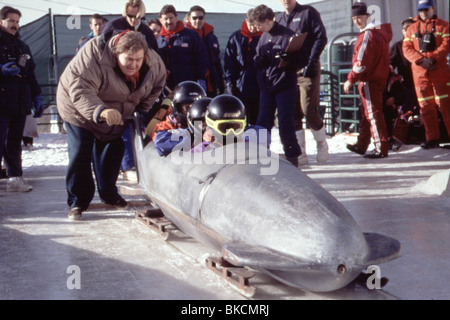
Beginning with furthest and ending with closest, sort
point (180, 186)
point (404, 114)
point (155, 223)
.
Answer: point (404, 114), point (155, 223), point (180, 186)

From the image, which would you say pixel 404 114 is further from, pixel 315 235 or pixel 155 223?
pixel 315 235

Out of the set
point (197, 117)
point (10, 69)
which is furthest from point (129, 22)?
point (197, 117)

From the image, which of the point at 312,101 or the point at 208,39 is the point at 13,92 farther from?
the point at 312,101

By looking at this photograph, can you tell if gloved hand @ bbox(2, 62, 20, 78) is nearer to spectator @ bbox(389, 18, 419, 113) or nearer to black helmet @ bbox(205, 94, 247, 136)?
black helmet @ bbox(205, 94, 247, 136)

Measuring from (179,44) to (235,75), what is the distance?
0.87 metres

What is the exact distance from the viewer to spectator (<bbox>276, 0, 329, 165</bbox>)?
691 cm

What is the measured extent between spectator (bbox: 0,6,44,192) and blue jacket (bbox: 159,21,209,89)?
5.07ft

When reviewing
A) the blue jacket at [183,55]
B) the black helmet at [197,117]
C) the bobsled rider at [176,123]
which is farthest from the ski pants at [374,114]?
the black helmet at [197,117]

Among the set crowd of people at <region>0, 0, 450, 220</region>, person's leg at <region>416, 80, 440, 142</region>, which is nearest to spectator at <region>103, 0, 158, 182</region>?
crowd of people at <region>0, 0, 450, 220</region>

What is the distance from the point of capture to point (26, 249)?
12.6 ft

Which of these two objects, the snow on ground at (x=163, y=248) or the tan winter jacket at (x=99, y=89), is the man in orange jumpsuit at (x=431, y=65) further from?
the tan winter jacket at (x=99, y=89)

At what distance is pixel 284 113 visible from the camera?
648cm

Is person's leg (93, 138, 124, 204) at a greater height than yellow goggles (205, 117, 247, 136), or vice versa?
yellow goggles (205, 117, 247, 136)
